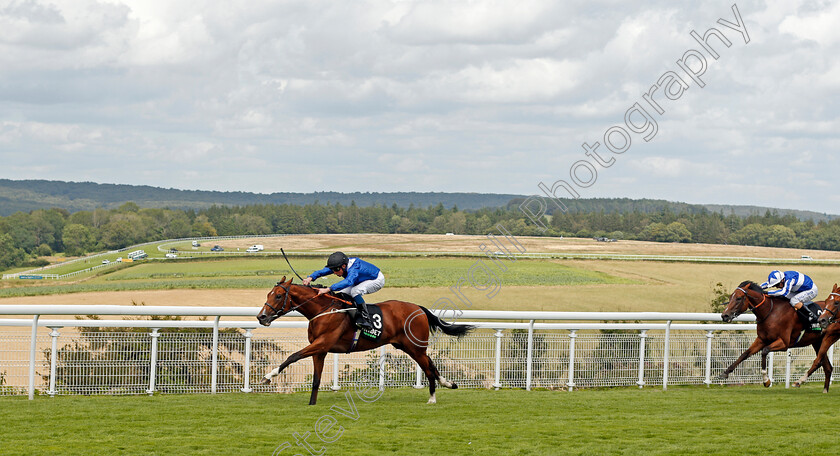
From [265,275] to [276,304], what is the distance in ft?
157

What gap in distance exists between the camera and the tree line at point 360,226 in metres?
97.8

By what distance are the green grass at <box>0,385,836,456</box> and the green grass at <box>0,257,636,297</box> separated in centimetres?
3267

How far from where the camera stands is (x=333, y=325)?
8234 millimetres

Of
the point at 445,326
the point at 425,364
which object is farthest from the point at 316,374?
the point at 445,326

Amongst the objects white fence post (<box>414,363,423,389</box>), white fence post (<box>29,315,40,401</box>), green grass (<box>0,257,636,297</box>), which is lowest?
green grass (<box>0,257,636,297</box>)

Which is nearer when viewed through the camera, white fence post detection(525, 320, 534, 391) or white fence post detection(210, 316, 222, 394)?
white fence post detection(210, 316, 222, 394)

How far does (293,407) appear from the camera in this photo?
7961 millimetres

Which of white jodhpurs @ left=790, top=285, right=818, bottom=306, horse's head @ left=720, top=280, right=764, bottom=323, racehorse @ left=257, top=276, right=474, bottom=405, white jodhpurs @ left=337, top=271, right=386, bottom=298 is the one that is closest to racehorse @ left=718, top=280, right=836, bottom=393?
horse's head @ left=720, top=280, right=764, bottom=323

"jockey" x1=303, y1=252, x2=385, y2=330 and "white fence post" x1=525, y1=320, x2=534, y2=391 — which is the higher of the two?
"jockey" x1=303, y1=252, x2=385, y2=330

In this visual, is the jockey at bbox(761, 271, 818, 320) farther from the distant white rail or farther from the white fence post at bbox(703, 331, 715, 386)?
the white fence post at bbox(703, 331, 715, 386)

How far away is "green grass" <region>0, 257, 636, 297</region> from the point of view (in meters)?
45.9

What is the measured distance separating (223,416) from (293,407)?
0.79 m

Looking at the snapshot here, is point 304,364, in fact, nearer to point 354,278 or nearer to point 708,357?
point 354,278

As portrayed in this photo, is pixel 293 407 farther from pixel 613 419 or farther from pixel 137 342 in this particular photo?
pixel 613 419
